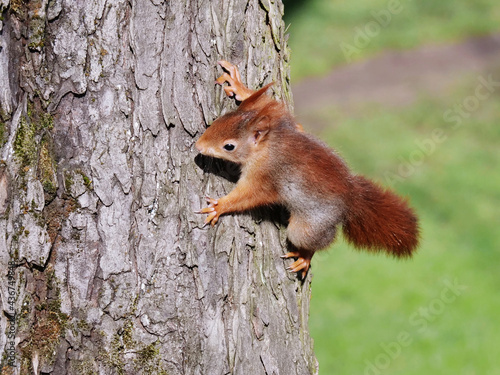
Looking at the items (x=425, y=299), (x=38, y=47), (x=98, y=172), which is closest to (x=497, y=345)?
(x=425, y=299)

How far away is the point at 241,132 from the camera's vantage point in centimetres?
270

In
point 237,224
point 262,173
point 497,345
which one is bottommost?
point 497,345

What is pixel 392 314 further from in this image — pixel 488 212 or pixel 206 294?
pixel 206 294

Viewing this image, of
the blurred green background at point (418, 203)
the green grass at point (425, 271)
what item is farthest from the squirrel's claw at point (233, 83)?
the green grass at point (425, 271)

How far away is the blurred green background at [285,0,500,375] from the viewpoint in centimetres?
482

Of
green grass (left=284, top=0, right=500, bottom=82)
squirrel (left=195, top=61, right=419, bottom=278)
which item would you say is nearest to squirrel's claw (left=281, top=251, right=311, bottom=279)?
squirrel (left=195, top=61, right=419, bottom=278)

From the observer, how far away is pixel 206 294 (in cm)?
229

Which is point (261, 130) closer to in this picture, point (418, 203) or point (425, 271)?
point (425, 271)

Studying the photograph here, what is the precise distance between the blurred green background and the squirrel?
61 cm

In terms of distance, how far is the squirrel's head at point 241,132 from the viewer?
7.71 feet

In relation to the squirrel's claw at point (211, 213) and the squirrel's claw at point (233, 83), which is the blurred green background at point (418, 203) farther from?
the squirrel's claw at point (211, 213)

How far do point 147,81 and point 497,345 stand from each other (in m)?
3.82

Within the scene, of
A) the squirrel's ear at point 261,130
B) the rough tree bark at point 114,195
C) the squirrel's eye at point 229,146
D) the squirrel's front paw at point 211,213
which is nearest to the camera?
the rough tree bark at point 114,195

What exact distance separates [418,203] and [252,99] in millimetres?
4084
